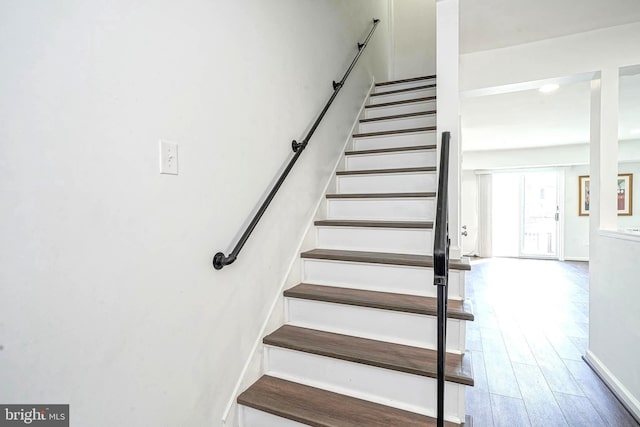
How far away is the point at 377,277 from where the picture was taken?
1860 mm

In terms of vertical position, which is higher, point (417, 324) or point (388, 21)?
point (388, 21)

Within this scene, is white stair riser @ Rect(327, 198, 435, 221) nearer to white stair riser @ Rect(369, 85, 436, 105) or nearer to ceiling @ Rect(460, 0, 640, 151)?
ceiling @ Rect(460, 0, 640, 151)

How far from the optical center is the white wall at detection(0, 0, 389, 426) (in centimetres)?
80

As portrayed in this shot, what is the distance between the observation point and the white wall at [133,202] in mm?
798

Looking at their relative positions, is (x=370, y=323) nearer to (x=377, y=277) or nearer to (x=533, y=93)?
(x=377, y=277)

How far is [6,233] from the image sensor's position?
2.50ft

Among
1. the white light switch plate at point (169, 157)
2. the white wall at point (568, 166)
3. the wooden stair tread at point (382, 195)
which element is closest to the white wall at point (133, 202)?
the white light switch plate at point (169, 157)

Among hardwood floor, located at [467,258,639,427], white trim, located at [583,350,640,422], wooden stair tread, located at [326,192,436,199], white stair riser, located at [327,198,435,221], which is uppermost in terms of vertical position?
wooden stair tread, located at [326,192,436,199]

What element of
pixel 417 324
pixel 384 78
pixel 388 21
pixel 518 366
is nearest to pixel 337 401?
pixel 417 324

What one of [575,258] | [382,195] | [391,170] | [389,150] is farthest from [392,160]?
[575,258]

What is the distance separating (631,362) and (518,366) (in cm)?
73

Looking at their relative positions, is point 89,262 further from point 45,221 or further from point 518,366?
point 518,366

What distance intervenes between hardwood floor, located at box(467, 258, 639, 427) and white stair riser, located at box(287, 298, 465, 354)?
2.86 feet

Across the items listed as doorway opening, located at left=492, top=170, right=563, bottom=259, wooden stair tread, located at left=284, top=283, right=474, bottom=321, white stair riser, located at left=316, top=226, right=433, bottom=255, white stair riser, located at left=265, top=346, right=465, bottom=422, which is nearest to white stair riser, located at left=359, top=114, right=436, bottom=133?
white stair riser, located at left=316, top=226, right=433, bottom=255
